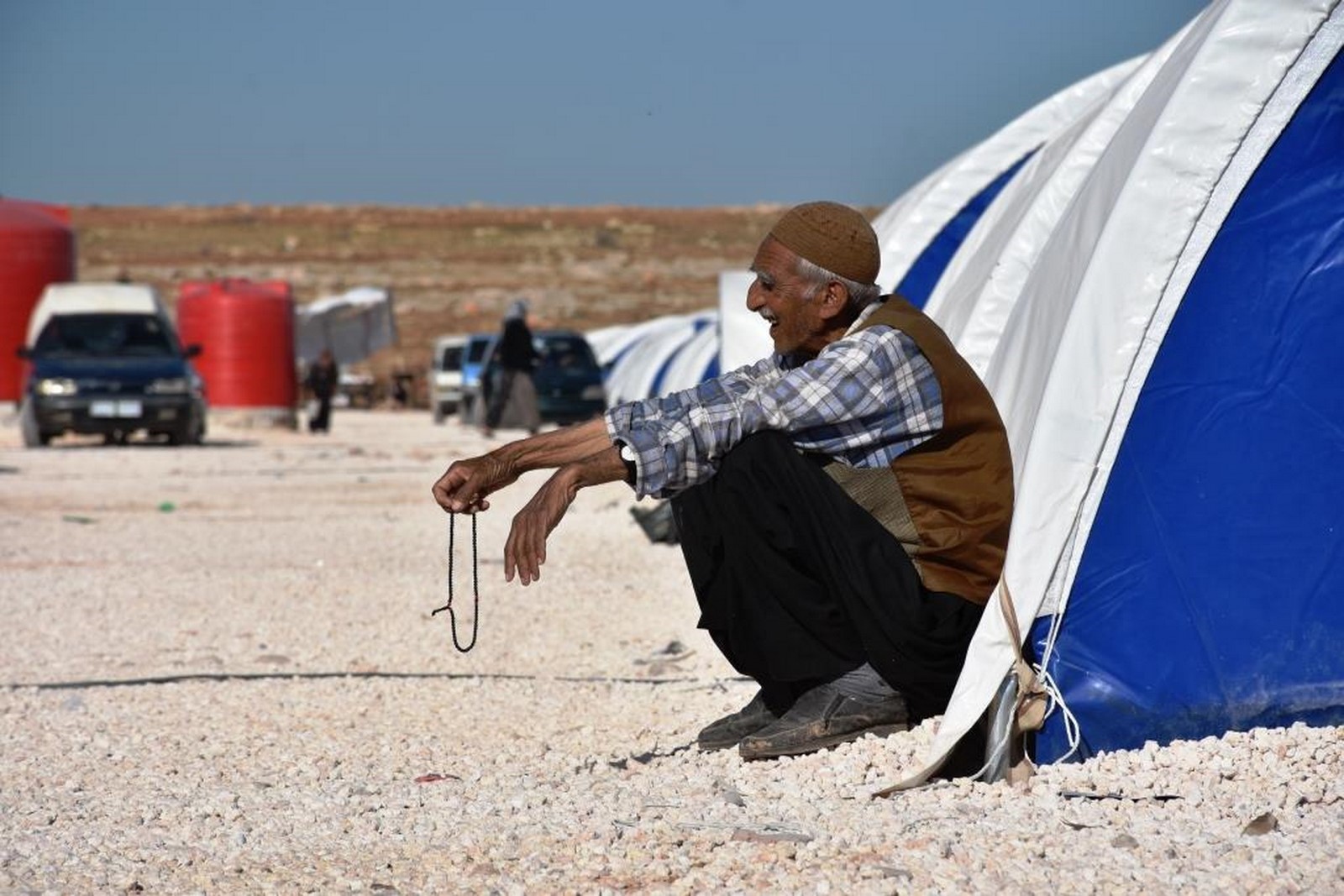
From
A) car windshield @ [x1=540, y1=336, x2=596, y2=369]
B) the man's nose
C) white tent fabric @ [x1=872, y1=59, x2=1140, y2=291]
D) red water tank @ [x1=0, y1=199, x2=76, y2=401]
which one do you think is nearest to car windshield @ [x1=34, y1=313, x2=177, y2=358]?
car windshield @ [x1=540, y1=336, x2=596, y2=369]

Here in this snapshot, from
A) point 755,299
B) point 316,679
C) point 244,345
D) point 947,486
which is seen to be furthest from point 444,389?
point 947,486

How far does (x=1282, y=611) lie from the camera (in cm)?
443

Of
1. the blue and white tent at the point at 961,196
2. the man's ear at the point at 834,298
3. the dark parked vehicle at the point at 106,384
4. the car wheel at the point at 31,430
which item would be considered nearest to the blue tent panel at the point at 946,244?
the blue and white tent at the point at 961,196

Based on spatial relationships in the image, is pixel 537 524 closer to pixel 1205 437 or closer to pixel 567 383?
pixel 1205 437

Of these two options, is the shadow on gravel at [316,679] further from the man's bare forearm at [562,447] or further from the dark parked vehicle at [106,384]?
the dark parked vehicle at [106,384]

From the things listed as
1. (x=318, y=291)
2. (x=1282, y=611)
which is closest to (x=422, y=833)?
(x=1282, y=611)

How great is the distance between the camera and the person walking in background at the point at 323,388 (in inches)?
1088

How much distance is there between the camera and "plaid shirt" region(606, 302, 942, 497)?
167 inches

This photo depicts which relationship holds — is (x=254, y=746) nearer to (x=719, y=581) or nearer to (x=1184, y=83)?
(x=719, y=581)

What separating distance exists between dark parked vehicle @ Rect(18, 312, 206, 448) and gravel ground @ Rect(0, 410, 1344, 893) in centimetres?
1240

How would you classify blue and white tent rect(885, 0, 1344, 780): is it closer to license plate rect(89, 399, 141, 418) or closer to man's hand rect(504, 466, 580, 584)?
man's hand rect(504, 466, 580, 584)

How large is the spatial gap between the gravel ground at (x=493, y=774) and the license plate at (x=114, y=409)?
40.5ft

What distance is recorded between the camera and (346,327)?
47.0 meters

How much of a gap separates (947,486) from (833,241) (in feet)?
2.01
